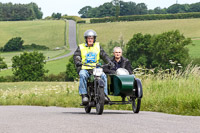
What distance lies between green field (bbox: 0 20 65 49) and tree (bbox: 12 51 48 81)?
2242cm

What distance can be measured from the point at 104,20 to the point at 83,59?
153154 mm

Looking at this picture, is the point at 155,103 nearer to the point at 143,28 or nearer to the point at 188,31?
the point at 188,31

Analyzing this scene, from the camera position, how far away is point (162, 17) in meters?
154

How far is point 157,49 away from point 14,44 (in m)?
48.5

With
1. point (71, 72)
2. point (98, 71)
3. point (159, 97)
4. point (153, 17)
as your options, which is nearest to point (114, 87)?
point (98, 71)

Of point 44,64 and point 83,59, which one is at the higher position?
point 83,59

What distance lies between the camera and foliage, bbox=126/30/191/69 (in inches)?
3418

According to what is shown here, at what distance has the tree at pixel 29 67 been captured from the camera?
94.9m

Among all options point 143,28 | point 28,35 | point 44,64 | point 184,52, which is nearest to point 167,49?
point 184,52

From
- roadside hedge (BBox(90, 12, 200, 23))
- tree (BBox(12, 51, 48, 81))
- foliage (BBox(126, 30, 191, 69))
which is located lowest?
tree (BBox(12, 51, 48, 81))

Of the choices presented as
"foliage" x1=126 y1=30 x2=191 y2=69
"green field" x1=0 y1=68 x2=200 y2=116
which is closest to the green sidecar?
"green field" x1=0 y1=68 x2=200 y2=116

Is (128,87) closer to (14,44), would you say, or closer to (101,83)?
(101,83)

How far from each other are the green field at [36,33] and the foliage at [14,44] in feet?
6.26

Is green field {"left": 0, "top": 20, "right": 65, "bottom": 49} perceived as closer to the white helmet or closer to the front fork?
the white helmet
